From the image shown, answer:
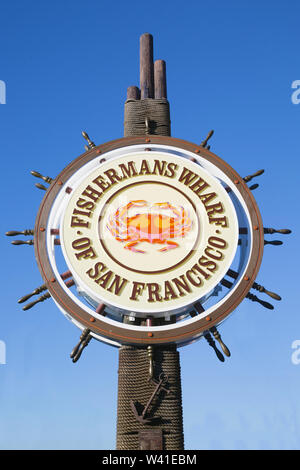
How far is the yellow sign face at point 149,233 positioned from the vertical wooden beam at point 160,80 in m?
1.69

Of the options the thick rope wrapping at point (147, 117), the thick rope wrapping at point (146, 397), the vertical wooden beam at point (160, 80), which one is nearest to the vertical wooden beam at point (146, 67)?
the vertical wooden beam at point (160, 80)

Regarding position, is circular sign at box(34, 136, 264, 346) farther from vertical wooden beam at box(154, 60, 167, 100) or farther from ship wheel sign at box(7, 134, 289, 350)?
vertical wooden beam at box(154, 60, 167, 100)

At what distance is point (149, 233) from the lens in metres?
10.2

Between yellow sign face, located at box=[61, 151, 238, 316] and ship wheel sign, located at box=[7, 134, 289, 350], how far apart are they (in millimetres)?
15

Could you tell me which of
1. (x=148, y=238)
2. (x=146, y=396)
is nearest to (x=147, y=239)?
(x=148, y=238)

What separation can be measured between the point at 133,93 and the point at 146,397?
5328 millimetres

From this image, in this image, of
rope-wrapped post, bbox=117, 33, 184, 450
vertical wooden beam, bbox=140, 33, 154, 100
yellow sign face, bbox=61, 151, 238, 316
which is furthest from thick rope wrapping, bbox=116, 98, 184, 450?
vertical wooden beam, bbox=140, 33, 154, 100

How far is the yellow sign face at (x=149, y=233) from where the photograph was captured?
31.6 feet

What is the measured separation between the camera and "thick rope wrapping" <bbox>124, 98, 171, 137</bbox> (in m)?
11.4

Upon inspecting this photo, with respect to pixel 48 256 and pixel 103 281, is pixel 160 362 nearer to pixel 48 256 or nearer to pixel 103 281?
pixel 103 281

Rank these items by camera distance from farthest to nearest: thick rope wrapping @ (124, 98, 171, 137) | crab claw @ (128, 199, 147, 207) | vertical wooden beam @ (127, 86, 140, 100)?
vertical wooden beam @ (127, 86, 140, 100)
thick rope wrapping @ (124, 98, 171, 137)
crab claw @ (128, 199, 147, 207)

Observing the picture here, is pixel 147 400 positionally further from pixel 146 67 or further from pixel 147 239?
pixel 146 67

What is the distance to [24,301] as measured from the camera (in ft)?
31.8

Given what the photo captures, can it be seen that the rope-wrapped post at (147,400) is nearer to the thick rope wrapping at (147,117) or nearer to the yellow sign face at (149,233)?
the yellow sign face at (149,233)
